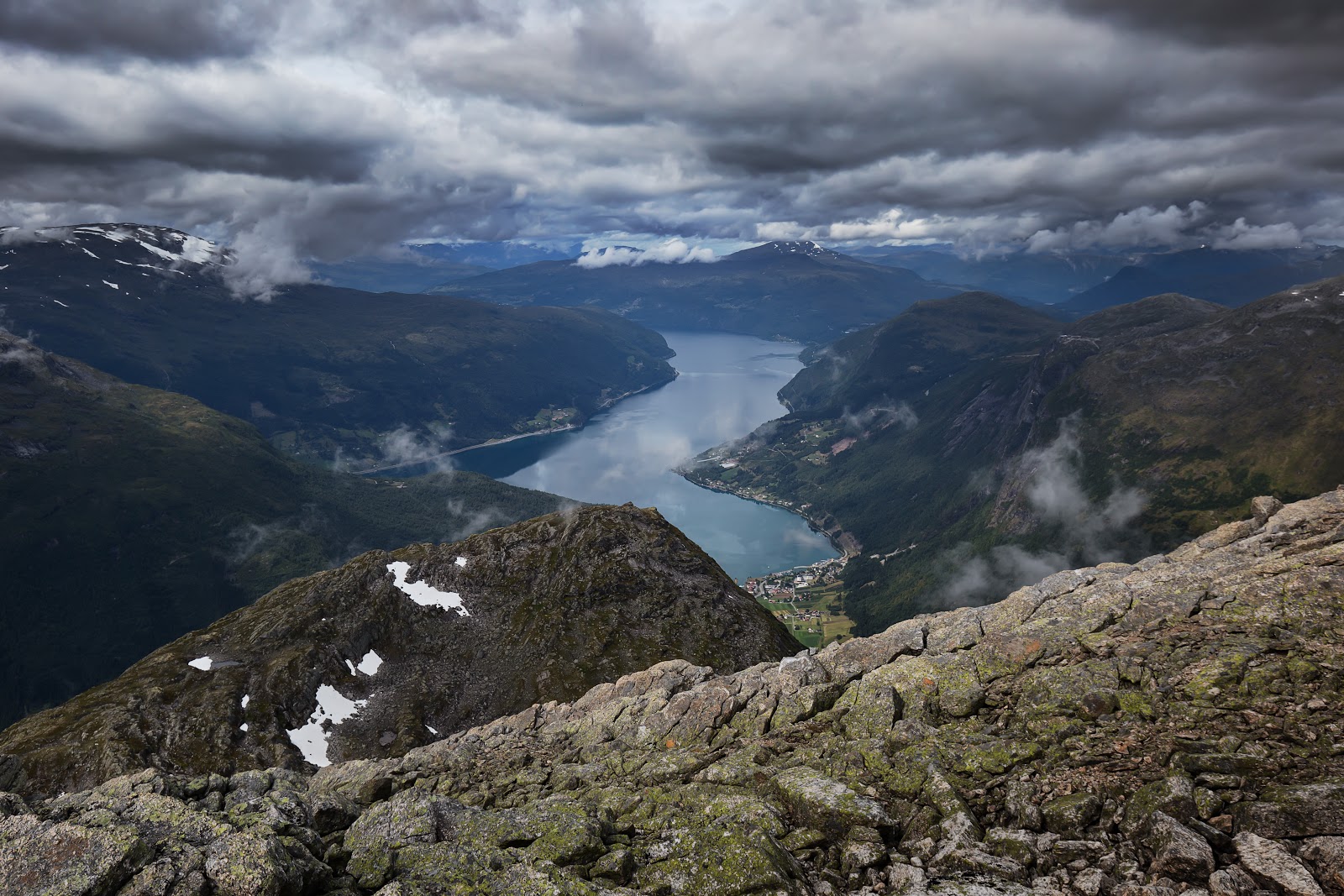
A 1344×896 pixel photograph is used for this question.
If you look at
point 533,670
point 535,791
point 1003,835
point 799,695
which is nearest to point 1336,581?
point 1003,835

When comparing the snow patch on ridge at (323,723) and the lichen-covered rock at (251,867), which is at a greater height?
the lichen-covered rock at (251,867)

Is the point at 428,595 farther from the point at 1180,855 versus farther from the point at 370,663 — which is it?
the point at 1180,855

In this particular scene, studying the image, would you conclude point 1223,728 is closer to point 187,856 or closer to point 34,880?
point 187,856

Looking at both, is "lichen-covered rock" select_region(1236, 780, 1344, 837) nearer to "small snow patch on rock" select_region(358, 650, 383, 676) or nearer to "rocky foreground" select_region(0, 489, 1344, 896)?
"rocky foreground" select_region(0, 489, 1344, 896)

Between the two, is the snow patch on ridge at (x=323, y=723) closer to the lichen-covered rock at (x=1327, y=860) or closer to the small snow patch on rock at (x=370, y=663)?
the small snow patch on rock at (x=370, y=663)

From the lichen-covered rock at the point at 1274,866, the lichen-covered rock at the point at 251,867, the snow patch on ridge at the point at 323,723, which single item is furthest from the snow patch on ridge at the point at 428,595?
the lichen-covered rock at the point at 1274,866
